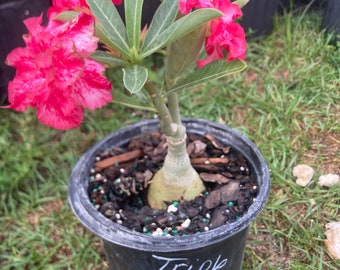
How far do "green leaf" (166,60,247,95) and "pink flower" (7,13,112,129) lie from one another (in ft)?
0.69

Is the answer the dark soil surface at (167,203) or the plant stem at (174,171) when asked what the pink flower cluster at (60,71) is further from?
the dark soil surface at (167,203)

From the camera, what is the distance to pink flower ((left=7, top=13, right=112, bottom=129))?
846 millimetres

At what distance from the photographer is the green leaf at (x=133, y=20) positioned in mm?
985

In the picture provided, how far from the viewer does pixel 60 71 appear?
0.85m

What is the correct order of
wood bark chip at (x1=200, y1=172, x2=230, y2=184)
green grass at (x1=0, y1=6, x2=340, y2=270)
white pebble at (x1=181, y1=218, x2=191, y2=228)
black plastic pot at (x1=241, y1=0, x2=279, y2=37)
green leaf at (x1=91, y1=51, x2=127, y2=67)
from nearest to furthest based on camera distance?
green leaf at (x1=91, y1=51, x2=127, y2=67)
white pebble at (x1=181, y1=218, x2=191, y2=228)
wood bark chip at (x1=200, y1=172, x2=230, y2=184)
green grass at (x1=0, y1=6, x2=340, y2=270)
black plastic pot at (x1=241, y1=0, x2=279, y2=37)

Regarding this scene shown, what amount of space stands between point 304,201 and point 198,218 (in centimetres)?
45

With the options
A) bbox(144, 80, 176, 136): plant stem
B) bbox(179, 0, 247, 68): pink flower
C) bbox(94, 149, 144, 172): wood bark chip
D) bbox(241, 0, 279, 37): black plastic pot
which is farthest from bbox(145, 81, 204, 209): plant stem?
bbox(241, 0, 279, 37): black plastic pot

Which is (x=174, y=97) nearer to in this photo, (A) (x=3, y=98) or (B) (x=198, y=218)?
(B) (x=198, y=218)

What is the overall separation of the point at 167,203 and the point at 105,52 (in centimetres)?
47

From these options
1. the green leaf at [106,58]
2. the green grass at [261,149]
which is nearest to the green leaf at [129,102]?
the green leaf at [106,58]

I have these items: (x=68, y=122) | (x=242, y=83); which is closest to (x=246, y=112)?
(x=242, y=83)

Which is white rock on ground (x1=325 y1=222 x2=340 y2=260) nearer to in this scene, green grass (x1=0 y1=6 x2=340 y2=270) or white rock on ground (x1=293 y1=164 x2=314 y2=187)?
green grass (x1=0 y1=6 x2=340 y2=270)

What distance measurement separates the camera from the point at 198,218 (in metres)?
1.23

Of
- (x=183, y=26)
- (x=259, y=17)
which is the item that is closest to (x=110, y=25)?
(x=183, y=26)
